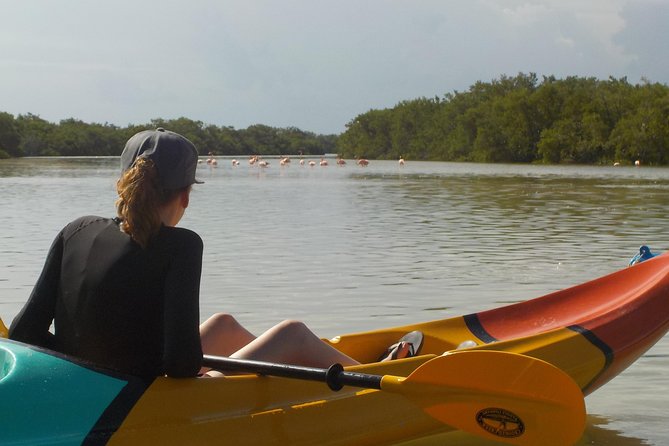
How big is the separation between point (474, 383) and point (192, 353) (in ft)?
3.70

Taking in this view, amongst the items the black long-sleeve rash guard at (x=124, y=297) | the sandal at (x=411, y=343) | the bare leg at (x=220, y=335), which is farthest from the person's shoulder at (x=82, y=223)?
the sandal at (x=411, y=343)

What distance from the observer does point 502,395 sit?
386cm

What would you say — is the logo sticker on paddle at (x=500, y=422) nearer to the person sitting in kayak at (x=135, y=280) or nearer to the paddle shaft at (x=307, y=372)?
the paddle shaft at (x=307, y=372)

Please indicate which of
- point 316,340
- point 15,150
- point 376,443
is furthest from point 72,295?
point 15,150

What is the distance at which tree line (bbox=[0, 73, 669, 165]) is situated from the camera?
2726 inches

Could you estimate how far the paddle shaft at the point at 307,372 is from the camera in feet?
12.5

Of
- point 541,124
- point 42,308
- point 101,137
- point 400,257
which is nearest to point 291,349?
point 42,308

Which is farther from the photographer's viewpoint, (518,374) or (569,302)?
(569,302)

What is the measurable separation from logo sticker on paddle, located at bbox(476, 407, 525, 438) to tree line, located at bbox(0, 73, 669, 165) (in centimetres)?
6555

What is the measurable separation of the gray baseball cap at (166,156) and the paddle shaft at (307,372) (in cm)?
75

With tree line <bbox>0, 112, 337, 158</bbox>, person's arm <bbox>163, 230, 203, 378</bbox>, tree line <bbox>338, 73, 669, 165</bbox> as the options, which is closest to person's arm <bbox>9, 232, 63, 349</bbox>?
person's arm <bbox>163, 230, 203, 378</bbox>

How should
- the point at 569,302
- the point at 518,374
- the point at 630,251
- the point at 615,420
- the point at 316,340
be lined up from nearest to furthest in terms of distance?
the point at 518,374 → the point at 316,340 → the point at 615,420 → the point at 569,302 → the point at 630,251

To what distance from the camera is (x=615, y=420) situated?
5.12 meters

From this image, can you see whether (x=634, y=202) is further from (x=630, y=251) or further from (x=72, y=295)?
(x=72, y=295)
